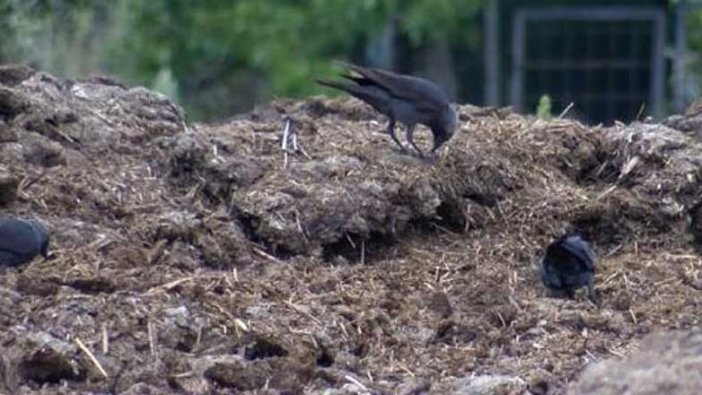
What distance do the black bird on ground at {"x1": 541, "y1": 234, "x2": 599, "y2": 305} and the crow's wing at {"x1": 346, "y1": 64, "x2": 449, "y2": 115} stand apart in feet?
3.27

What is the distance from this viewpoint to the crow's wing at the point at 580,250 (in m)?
8.44

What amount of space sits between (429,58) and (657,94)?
6.48 ft

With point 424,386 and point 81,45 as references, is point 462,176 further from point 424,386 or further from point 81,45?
point 81,45

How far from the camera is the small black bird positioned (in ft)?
25.8

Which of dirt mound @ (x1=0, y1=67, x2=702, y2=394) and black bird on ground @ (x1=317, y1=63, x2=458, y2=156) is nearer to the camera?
dirt mound @ (x1=0, y1=67, x2=702, y2=394)

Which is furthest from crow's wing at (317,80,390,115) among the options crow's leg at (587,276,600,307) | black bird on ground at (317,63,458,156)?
crow's leg at (587,276,600,307)

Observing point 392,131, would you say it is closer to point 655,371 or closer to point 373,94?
point 373,94

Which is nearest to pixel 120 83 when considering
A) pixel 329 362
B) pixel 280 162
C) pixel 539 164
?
pixel 280 162

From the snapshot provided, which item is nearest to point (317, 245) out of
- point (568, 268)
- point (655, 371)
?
point (568, 268)

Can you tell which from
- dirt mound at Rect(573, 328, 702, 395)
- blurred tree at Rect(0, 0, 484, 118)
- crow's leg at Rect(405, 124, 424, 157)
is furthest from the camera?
blurred tree at Rect(0, 0, 484, 118)

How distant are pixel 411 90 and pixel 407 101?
0.06m

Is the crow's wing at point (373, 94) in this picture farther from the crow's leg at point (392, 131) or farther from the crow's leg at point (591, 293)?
the crow's leg at point (591, 293)

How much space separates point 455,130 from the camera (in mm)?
9367

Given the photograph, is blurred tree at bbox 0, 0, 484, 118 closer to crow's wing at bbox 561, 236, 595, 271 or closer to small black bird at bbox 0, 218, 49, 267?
crow's wing at bbox 561, 236, 595, 271
